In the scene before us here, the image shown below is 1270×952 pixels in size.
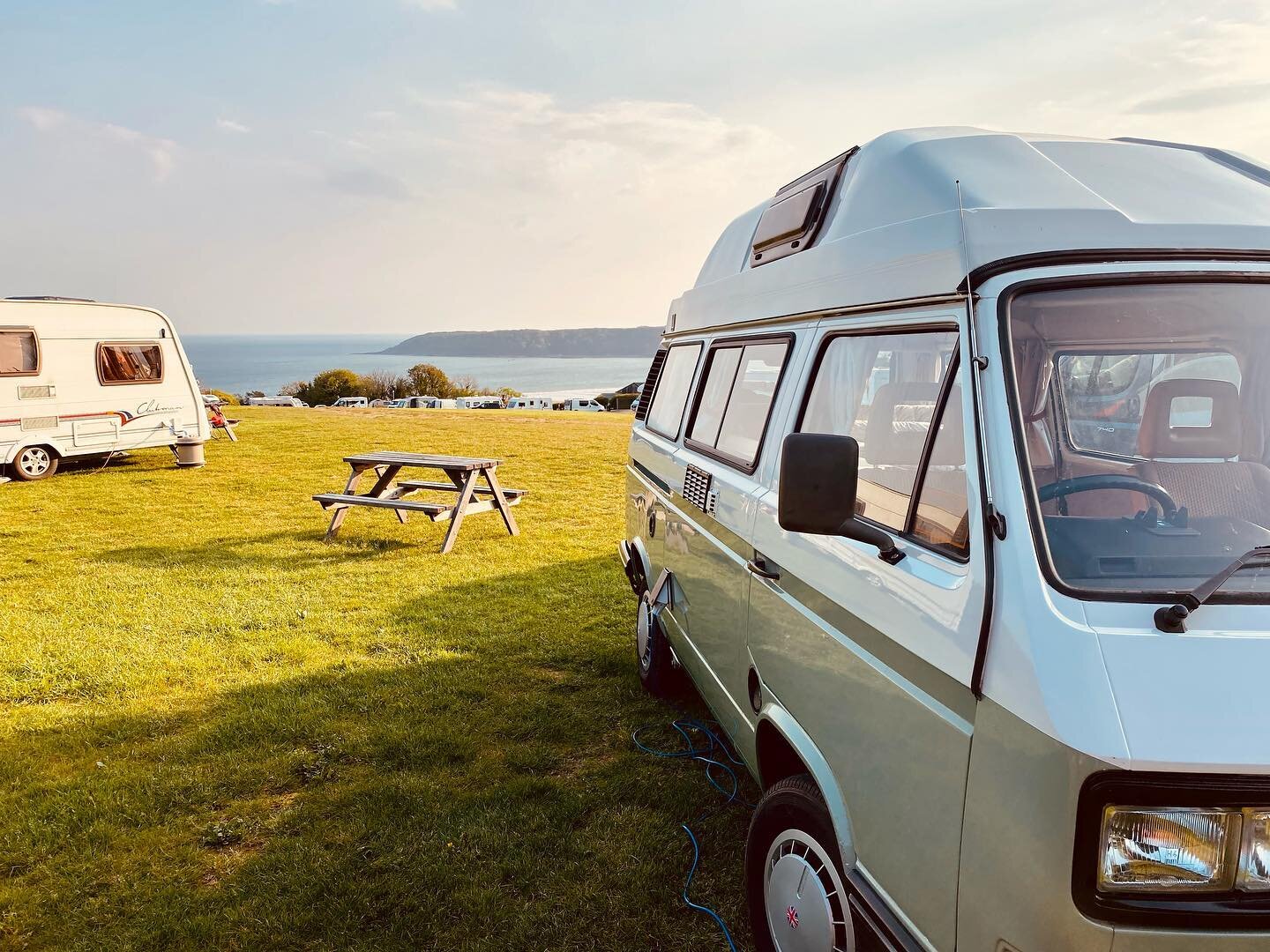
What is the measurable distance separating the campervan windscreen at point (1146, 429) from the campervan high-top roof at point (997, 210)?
136mm

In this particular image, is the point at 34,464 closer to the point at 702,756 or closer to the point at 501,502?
the point at 501,502

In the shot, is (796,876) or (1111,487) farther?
(796,876)

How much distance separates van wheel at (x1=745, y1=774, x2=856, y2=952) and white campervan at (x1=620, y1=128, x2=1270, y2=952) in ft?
0.03

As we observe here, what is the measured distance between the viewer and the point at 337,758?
4.62 m

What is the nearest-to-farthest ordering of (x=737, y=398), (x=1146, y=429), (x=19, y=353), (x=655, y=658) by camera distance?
(x=1146, y=429), (x=737, y=398), (x=655, y=658), (x=19, y=353)

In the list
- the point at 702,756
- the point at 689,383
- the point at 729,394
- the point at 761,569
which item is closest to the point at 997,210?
the point at 761,569

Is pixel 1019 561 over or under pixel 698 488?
over

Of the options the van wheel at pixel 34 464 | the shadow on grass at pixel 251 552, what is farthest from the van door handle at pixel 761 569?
the van wheel at pixel 34 464

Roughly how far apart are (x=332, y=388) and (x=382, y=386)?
4.14 meters

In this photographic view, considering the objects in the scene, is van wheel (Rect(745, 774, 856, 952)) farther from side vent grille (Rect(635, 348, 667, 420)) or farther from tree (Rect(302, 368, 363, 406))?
tree (Rect(302, 368, 363, 406))

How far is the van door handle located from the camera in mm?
2991

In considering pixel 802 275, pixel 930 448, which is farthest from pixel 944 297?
pixel 802 275

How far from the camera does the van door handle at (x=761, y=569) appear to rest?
299 cm

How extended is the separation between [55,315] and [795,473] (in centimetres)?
1516
